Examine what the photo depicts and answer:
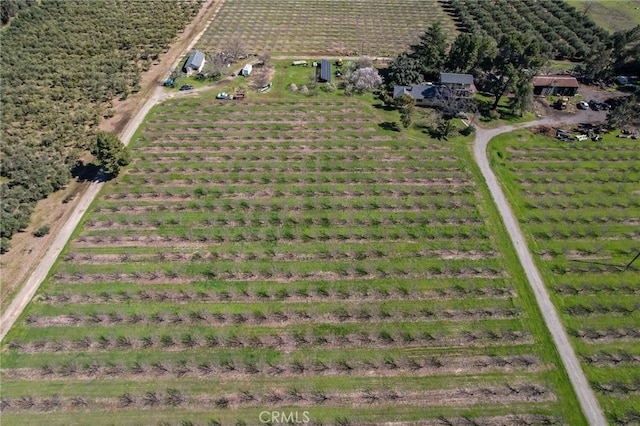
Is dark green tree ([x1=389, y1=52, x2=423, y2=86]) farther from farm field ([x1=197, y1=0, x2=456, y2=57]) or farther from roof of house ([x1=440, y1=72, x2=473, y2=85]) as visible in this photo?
farm field ([x1=197, y1=0, x2=456, y2=57])

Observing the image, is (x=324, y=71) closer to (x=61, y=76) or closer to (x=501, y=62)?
(x=501, y=62)

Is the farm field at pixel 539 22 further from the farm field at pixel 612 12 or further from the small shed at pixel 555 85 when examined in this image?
the small shed at pixel 555 85

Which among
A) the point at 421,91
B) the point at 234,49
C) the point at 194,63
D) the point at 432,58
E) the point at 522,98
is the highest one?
the point at 432,58

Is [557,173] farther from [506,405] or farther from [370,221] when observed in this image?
[506,405]

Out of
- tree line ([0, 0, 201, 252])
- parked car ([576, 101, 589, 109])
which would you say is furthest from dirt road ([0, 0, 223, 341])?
parked car ([576, 101, 589, 109])

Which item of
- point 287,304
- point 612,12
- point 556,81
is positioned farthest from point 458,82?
point 612,12

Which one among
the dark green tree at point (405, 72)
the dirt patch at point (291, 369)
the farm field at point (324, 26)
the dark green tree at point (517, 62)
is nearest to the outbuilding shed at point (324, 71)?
the farm field at point (324, 26)

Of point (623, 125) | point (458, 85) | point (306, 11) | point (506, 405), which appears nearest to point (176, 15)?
point (306, 11)
